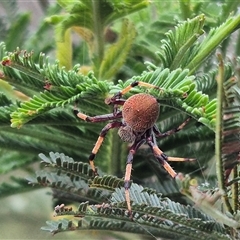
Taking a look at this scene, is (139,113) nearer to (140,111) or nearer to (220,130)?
(140,111)

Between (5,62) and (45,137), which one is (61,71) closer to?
(5,62)

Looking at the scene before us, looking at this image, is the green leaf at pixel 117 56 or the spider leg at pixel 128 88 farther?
the green leaf at pixel 117 56

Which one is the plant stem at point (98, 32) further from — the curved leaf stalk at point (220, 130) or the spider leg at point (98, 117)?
the curved leaf stalk at point (220, 130)

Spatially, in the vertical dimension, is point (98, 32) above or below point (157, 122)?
above

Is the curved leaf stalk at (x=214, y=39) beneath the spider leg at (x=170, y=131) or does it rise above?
above

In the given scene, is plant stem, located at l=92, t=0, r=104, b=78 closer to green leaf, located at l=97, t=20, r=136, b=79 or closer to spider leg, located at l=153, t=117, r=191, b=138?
green leaf, located at l=97, t=20, r=136, b=79

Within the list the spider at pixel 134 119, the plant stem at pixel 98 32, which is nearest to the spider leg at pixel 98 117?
the spider at pixel 134 119

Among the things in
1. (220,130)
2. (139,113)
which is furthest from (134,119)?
(220,130)
